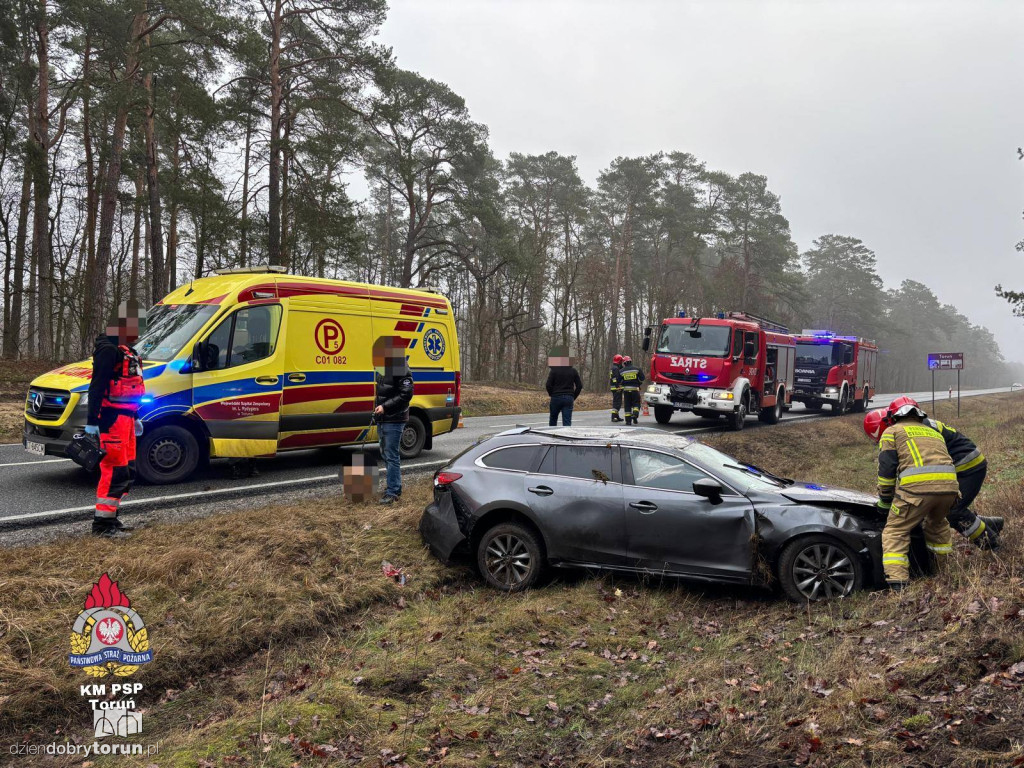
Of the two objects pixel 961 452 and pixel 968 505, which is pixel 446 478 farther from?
pixel 968 505

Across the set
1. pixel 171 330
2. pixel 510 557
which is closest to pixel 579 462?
pixel 510 557

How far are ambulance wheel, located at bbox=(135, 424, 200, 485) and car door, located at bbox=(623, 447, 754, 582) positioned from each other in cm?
533

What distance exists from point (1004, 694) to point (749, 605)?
224 cm

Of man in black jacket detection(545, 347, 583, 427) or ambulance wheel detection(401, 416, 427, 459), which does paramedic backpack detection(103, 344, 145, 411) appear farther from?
man in black jacket detection(545, 347, 583, 427)

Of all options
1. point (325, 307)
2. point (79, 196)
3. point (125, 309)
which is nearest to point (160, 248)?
point (79, 196)

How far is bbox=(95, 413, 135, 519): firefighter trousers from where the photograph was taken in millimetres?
5680

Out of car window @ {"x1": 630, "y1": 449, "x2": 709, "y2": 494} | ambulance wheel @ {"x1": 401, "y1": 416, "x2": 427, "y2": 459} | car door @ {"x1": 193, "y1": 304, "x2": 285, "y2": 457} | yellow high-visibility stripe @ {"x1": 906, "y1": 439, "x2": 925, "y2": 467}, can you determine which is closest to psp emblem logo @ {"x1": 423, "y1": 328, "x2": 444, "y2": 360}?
ambulance wheel @ {"x1": 401, "y1": 416, "x2": 427, "y2": 459}

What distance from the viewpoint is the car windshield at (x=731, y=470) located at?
18.6ft

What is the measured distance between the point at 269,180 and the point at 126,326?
15116 mm

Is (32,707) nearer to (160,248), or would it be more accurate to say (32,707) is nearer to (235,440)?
(235,440)

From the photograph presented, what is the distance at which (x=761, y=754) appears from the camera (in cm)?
334

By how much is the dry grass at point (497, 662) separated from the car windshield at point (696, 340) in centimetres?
1097

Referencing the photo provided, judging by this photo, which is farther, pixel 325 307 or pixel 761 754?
pixel 325 307

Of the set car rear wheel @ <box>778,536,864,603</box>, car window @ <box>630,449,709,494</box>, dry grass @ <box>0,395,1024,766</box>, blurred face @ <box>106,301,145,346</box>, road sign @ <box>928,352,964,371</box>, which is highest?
road sign @ <box>928,352,964,371</box>
